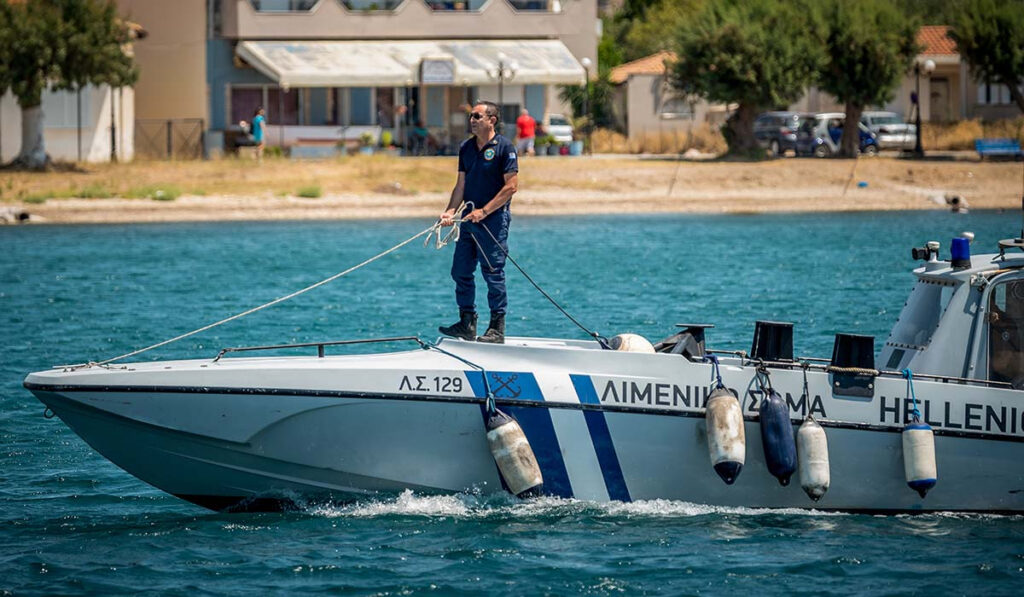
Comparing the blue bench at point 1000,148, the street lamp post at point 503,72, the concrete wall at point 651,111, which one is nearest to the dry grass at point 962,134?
the blue bench at point 1000,148

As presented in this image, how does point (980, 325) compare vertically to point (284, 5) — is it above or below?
below

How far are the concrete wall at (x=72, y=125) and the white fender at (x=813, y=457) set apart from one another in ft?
130

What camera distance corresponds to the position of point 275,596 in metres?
8.45

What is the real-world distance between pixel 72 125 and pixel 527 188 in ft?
53.4

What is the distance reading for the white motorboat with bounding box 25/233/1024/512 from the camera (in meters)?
9.23

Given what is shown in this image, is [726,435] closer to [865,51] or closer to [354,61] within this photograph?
[865,51]

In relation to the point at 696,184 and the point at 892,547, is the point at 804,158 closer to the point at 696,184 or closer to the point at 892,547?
the point at 696,184

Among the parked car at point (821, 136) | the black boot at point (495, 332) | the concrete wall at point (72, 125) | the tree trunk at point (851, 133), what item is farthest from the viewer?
the parked car at point (821, 136)

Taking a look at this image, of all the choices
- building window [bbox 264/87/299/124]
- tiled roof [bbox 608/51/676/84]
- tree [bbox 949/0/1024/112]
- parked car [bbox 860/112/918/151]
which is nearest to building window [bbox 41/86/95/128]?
building window [bbox 264/87/299/124]

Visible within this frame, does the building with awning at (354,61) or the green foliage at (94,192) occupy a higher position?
the building with awning at (354,61)

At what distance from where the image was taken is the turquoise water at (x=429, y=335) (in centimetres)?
884

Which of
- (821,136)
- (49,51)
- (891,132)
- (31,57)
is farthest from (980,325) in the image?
(891,132)

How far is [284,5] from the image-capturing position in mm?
52969

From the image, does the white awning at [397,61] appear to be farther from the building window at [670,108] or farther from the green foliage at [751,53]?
the building window at [670,108]
